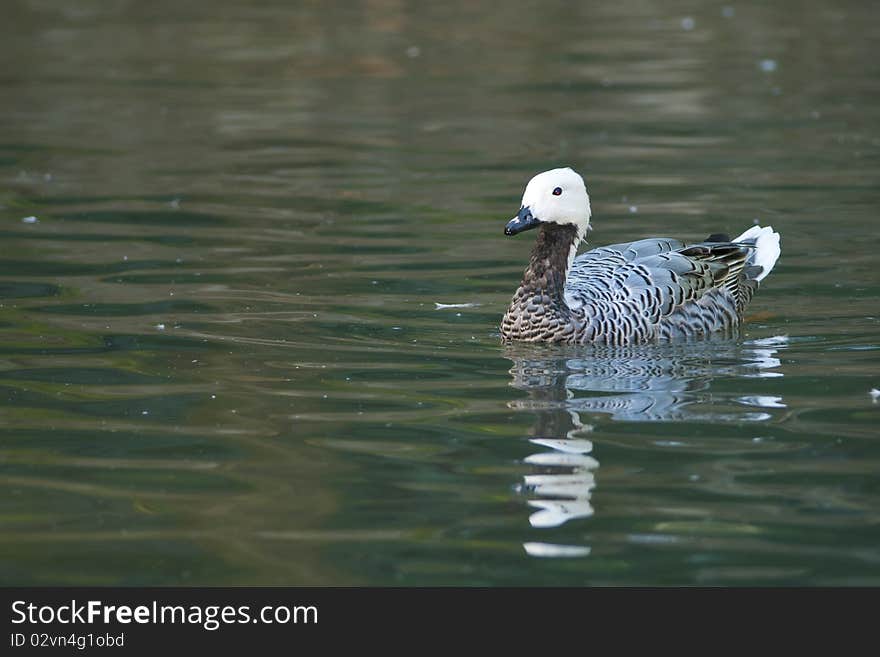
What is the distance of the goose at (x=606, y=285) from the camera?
404 inches

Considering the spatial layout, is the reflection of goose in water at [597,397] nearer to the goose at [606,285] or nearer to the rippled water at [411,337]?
the rippled water at [411,337]

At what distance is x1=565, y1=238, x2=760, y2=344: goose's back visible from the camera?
33.7 feet

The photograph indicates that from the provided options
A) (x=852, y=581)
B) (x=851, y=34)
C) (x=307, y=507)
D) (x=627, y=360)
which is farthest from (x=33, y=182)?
(x=851, y=34)

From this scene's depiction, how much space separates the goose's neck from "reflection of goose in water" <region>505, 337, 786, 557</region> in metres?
0.35

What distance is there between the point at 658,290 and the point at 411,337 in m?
1.56

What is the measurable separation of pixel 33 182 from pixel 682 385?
28.0 feet

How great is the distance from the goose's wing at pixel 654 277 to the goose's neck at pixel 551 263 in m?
0.11

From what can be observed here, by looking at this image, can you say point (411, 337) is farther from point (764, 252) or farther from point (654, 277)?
point (764, 252)

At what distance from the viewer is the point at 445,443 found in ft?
27.0

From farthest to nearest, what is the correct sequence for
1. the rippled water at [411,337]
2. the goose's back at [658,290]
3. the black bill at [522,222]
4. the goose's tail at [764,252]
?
the goose's tail at [764,252] → the goose's back at [658,290] → the black bill at [522,222] → the rippled water at [411,337]

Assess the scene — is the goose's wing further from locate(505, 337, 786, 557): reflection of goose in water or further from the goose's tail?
locate(505, 337, 786, 557): reflection of goose in water

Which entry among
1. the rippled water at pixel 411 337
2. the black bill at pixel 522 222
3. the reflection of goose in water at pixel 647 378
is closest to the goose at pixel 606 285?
the black bill at pixel 522 222

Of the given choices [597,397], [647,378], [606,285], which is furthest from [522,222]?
[597,397]

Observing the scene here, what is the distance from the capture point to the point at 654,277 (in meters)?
10.5
